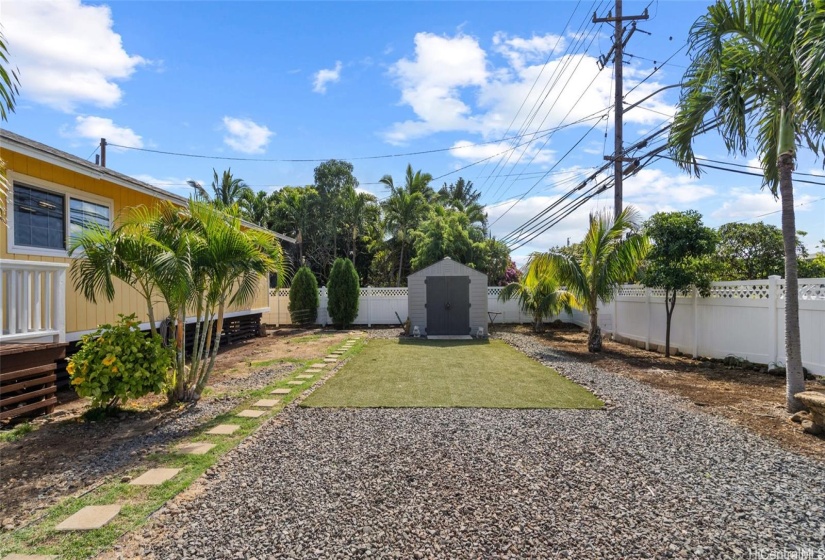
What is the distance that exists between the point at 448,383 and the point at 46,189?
6.18 metres

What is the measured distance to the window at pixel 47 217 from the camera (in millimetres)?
5555

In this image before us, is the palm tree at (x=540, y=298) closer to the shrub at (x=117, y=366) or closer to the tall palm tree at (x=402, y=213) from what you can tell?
the tall palm tree at (x=402, y=213)

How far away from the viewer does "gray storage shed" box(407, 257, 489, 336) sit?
13.4 metres

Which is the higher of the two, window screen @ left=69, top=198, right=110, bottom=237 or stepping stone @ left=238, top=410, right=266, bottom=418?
window screen @ left=69, top=198, right=110, bottom=237

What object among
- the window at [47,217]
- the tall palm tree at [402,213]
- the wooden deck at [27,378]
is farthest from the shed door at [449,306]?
the wooden deck at [27,378]

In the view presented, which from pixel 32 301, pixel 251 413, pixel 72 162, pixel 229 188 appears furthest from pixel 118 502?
pixel 229 188

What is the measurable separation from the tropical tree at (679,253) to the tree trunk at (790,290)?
3613 millimetres

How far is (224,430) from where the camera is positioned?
4262 mm

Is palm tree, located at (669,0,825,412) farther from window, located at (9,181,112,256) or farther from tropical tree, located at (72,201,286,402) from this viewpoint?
window, located at (9,181,112,256)

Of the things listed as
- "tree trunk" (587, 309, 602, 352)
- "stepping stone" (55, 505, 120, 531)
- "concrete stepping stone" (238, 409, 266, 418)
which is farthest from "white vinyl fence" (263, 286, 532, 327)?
"stepping stone" (55, 505, 120, 531)

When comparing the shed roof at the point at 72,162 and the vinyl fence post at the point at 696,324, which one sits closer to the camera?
the shed roof at the point at 72,162

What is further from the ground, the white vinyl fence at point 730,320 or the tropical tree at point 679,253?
the tropical tree at point 679,253

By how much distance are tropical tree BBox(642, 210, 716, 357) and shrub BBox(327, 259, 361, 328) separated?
10084mm

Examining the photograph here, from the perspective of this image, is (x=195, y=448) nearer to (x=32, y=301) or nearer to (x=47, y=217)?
(x=32, y=301)
